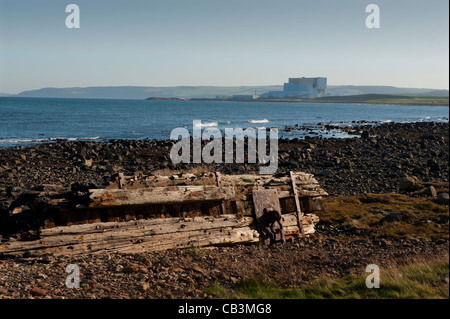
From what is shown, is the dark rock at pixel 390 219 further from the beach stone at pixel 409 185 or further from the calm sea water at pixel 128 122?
the calm sea water at pixel 128 122

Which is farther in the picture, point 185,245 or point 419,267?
point 185,245

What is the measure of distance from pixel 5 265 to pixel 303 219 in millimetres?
7671

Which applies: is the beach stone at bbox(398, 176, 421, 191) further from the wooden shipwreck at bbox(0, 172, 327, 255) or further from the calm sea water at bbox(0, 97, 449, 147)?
the calm sea water at bbox(0, 97, 449, 147)

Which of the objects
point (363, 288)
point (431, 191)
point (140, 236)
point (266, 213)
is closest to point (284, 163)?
point (431, 191)

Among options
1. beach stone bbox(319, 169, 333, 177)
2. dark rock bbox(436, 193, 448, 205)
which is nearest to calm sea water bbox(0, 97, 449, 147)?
beach stone bbox(319, 169, 333, 177)

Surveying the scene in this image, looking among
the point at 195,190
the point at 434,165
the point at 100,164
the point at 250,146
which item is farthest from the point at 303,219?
the point at 250,146

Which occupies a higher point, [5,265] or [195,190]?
[195,190]

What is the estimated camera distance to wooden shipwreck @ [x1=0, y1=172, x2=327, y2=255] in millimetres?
9672

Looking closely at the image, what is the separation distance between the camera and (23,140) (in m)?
46.6

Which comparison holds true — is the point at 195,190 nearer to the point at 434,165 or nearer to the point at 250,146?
the point at 434,165

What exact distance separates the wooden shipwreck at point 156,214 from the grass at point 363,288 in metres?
2.71

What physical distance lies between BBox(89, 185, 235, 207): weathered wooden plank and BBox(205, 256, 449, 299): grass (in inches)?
125

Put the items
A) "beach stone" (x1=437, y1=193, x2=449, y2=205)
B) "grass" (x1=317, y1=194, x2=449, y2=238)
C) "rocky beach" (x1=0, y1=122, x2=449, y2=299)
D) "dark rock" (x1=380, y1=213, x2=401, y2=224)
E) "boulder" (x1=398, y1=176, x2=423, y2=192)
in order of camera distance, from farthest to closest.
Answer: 1. "boulder" (x1=398, y1=176, x2=423, y2=192)
2. "beach stone" (x1=437, y1=193, x2=449, y2=205)
3. "dark rock" (x1=380, y1=213, x2=401, y2=224)
4. "grass" (x1=317, y1=194, x2=449, y2=238)
5. "rocky beach" (x1=0, y1=122, x2=449, y2=299)

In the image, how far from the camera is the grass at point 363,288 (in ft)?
23.2
